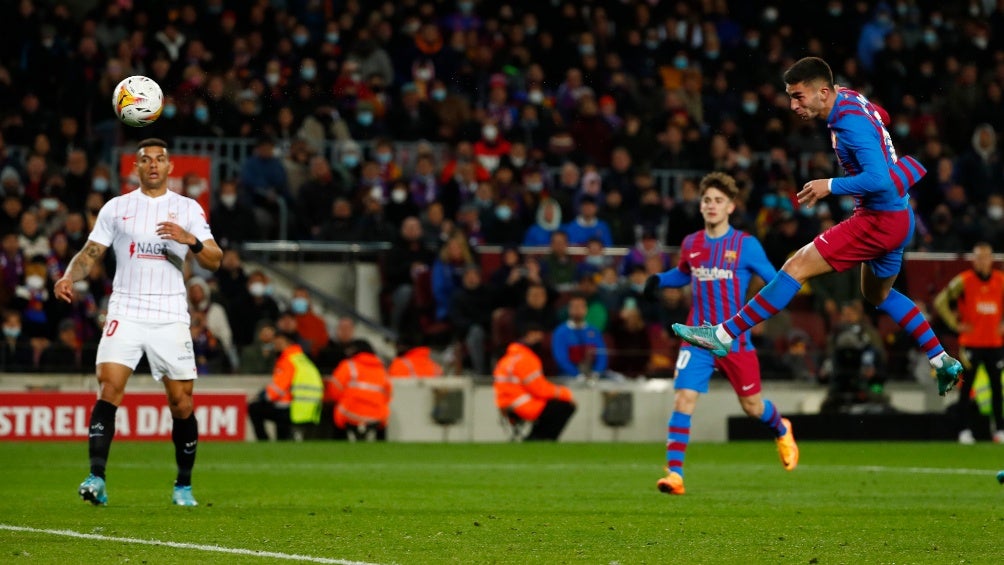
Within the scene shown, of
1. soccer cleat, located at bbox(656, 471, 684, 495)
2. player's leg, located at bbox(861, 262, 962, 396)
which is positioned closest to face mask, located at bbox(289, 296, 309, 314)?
soccer cleat, located at bbox(656, 471, 684, 495)

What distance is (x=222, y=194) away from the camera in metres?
21.2

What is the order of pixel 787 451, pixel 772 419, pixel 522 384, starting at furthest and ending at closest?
pixel 522 384 → pixel 787 451 → pixel 772 419

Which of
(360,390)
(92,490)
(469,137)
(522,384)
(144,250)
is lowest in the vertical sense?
(92,490)

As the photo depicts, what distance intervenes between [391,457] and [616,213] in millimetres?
7754

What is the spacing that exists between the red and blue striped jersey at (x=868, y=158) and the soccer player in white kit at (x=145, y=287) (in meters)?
3.73

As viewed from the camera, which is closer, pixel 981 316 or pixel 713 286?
pixel 713 286

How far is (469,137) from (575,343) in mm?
5173

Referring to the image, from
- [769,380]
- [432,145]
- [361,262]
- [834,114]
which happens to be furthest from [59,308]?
[834,114]

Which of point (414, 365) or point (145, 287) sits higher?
point (145, 287)

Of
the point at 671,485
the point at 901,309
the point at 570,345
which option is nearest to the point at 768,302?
the point at 901,309

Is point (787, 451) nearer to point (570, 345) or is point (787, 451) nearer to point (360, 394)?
point (360, 394)

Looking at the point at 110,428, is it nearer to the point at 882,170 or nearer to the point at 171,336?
the point at 171,336

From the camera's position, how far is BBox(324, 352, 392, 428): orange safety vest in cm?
1886

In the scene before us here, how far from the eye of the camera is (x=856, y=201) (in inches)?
384
